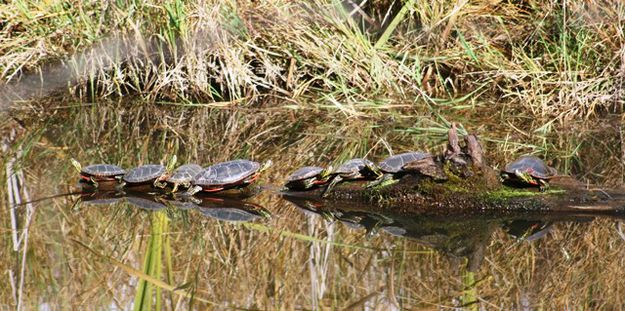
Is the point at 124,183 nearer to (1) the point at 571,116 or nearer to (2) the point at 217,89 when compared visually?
(2) the point at 217,89

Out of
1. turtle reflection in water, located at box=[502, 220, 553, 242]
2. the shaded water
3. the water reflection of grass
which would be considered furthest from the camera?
the water reflection of grass

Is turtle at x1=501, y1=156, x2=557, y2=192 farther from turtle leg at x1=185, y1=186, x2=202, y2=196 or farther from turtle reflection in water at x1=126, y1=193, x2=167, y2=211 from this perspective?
turtle reflection in water at x1=126, y1=193, x2=167, y2=211

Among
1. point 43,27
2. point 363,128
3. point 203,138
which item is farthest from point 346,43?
point 43,27

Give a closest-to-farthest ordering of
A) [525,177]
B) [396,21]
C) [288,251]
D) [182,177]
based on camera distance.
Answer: [288,251] → [525,177] → [182,177] → [396,21]

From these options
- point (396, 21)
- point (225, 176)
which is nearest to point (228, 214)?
point (225, 176)

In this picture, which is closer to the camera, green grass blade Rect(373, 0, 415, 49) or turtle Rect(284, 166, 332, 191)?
turtle Rect(284, 166, 332, 191)

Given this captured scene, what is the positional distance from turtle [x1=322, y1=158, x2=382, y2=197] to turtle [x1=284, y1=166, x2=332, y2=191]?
41 mm

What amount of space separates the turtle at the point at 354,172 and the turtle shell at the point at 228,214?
43cm

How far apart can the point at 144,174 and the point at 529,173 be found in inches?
76.5

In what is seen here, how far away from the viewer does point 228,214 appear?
5324mm

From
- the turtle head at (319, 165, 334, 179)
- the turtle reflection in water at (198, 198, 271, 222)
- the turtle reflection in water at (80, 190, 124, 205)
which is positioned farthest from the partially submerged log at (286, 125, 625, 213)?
the turtle reflection in water at (80, 190, 124, 205)

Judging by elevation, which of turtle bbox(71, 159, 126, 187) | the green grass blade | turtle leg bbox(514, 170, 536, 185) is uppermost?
the green grass blade

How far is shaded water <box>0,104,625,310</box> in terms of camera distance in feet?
13.5

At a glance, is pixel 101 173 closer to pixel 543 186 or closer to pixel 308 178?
pixel 308 178
